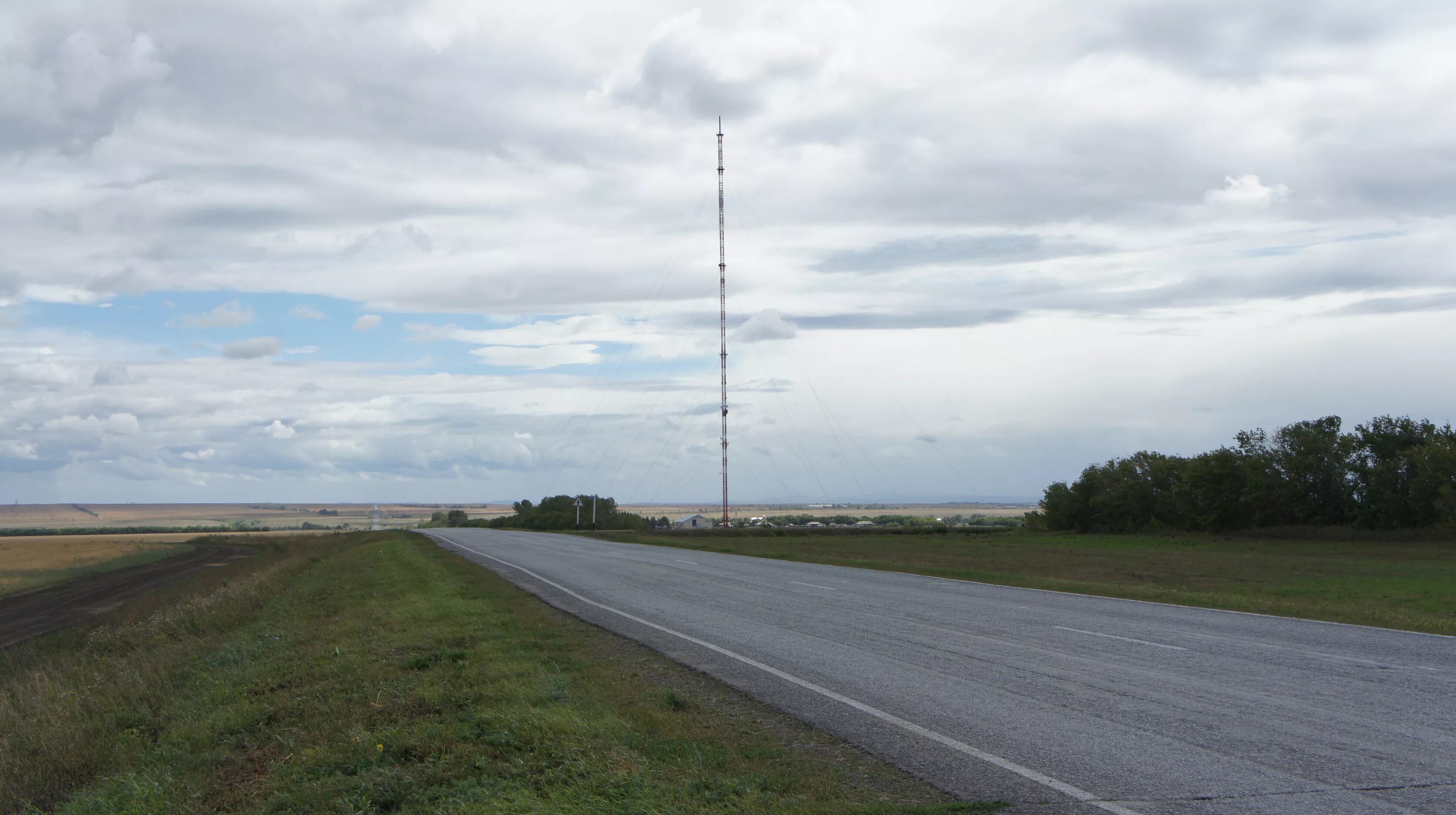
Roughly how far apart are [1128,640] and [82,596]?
181ft

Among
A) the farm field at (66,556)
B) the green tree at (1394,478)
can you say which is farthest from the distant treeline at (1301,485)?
the farm field at (66,556)

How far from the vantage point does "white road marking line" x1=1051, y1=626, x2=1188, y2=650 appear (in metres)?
12.5

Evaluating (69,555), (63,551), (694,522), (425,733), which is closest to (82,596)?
(69,555)

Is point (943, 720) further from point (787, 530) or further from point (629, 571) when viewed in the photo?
point (787, 530)

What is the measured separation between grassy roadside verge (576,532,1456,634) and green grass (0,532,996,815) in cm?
1238

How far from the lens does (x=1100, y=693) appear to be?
9.42 meters

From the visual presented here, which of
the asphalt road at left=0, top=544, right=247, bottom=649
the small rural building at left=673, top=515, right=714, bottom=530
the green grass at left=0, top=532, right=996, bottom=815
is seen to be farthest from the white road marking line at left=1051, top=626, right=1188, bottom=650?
the small rural building at left=673, top=515, right=714, bottom=530

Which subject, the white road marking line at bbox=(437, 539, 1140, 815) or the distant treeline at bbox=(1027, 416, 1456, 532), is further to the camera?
the distant treeline at bbox=(1027, 416, 1456, 532)

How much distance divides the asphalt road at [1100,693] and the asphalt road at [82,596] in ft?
111

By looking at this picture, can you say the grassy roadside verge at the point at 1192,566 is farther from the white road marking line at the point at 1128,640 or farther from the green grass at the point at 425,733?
the green grass at the point at 425,733

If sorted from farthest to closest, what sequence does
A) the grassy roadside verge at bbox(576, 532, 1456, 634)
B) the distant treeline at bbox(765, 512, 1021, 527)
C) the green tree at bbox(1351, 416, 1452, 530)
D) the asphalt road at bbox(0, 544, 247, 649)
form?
the distant treeline at bbox(765, 512, 1021, 527)
the green tree at bbox(1351, 416, 1452, 530)
the asphalt road at bbox(0, 544, 247, 649)
the grassy roadside verge at bbox(576, 532, 1456, 634)

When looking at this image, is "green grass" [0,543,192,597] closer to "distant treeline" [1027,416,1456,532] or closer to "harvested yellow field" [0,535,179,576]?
"harvested yellow field" [0,535,179,576]

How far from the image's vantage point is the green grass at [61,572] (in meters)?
60.1

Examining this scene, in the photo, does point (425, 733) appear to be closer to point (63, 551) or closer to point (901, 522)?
point (901, 522)
